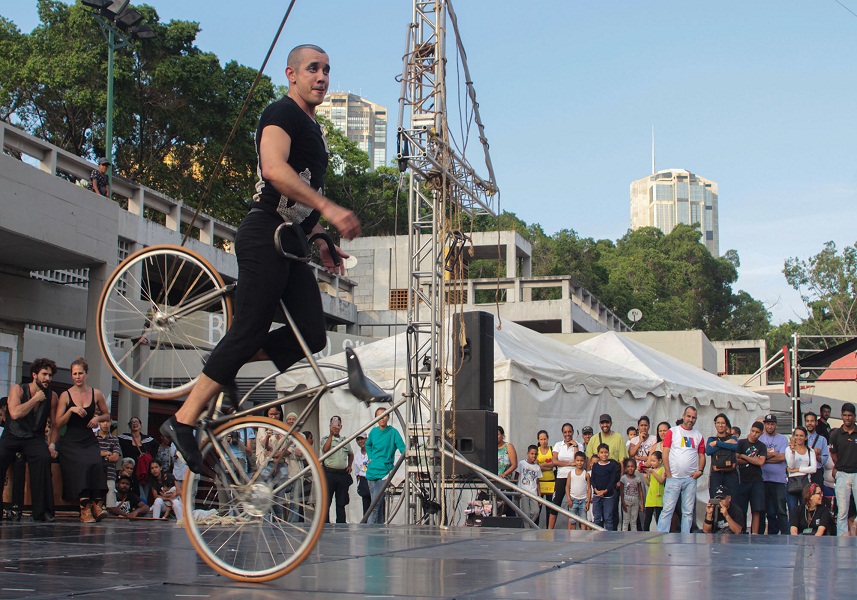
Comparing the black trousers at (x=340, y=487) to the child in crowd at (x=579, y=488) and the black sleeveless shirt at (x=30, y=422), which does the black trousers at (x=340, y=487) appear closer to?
the child in crowd at (x=579, y=488)

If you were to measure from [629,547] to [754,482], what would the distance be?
6.65 m

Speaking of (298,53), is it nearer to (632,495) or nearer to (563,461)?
(563,461)

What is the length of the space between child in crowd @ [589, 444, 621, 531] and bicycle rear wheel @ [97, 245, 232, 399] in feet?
25.0

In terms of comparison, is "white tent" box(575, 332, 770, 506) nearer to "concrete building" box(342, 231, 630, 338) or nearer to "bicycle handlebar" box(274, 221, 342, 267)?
"bicycle handlebar" box(274, 221, 342, 267)

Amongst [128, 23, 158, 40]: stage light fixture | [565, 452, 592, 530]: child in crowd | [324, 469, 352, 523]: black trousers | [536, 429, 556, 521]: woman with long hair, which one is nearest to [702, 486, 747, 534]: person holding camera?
[565, 452, 592, 530]: child in crowd

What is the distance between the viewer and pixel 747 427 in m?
17.1

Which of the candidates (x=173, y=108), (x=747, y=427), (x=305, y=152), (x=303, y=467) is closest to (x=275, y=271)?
(x=305, y=152)

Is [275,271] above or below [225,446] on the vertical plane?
above

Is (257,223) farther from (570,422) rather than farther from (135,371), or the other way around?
(570,422)

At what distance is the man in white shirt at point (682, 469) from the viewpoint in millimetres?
11039

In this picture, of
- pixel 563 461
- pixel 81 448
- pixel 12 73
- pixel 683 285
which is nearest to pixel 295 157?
pixel 81 448

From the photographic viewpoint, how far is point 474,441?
35.4 ft

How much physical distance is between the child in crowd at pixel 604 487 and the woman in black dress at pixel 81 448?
5873 mm

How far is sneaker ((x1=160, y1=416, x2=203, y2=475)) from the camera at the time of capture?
12.4ft
